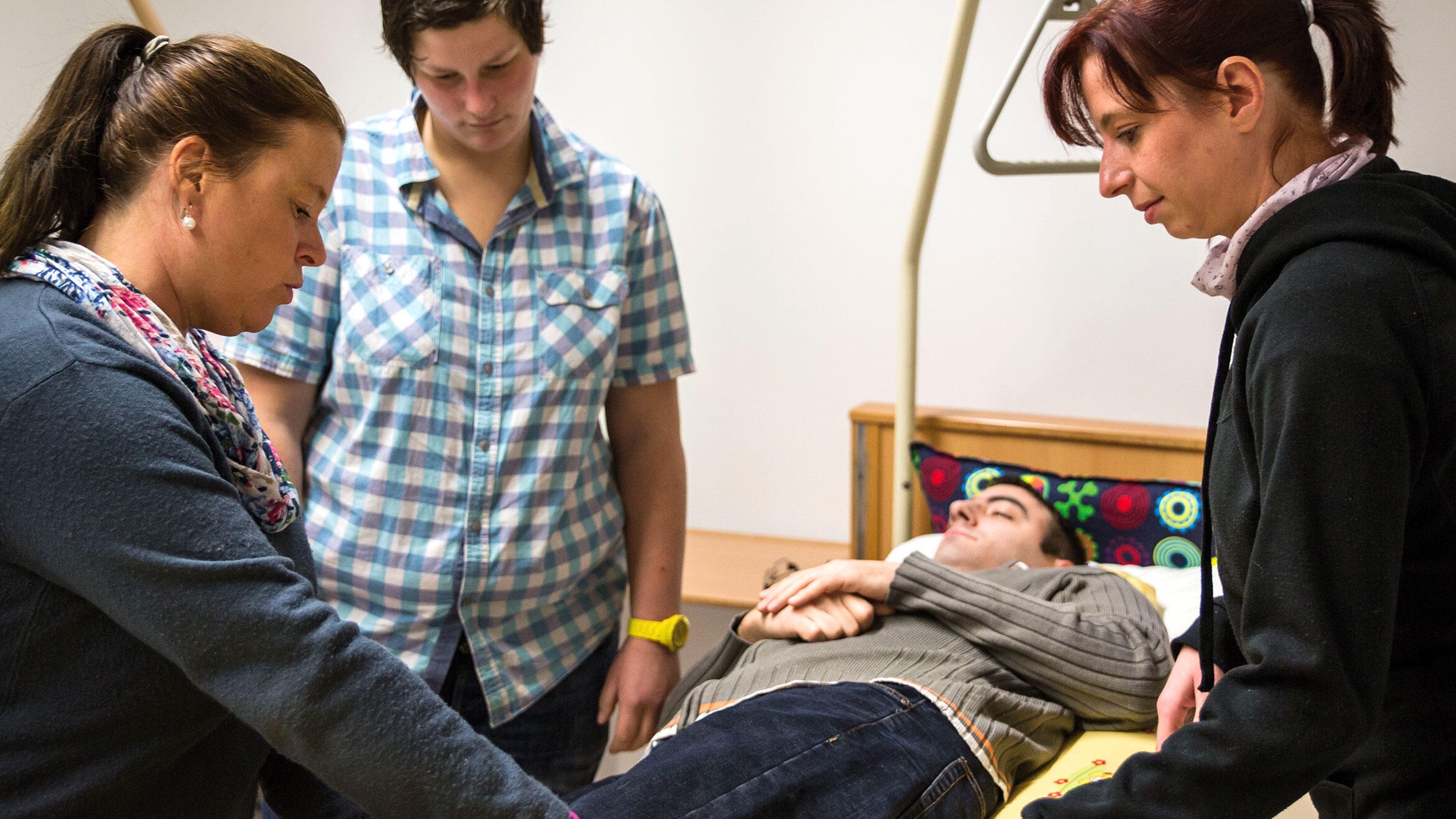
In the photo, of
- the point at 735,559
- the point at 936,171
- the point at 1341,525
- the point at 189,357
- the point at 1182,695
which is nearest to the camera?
the point at 1341,525

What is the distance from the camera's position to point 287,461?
1.42 meters

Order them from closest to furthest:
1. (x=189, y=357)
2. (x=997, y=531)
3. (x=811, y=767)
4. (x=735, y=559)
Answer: (x=189, y=357)
(x=811, y=767)
(x=997, y=531)
(x=735, y=559)

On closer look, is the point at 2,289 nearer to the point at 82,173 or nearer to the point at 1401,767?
the point at 82,173

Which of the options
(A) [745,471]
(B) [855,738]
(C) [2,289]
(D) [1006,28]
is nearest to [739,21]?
(D) [1006,28]

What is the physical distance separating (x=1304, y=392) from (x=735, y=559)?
1884 millimetres

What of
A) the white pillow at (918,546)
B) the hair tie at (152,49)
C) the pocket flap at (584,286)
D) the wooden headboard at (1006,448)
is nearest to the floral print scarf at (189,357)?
the hair tie at (152,49)

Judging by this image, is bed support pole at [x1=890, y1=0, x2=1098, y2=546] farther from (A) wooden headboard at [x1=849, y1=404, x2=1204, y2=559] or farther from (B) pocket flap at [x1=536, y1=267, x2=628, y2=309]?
(B) pocket flap at [x1=536, y1=267, x2=628, y2=309]

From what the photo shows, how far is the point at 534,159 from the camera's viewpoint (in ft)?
4.91

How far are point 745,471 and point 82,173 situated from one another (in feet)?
6.56

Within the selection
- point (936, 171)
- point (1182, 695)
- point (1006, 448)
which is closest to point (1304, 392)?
point (1182, 695)

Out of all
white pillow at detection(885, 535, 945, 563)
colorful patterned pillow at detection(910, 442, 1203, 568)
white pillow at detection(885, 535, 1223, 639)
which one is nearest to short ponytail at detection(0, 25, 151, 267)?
white pillow at detection(885, 535, 1223, 639)

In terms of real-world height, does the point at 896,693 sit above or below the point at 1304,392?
below

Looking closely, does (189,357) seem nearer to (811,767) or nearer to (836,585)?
(811,767)

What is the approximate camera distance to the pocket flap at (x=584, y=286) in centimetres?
147
